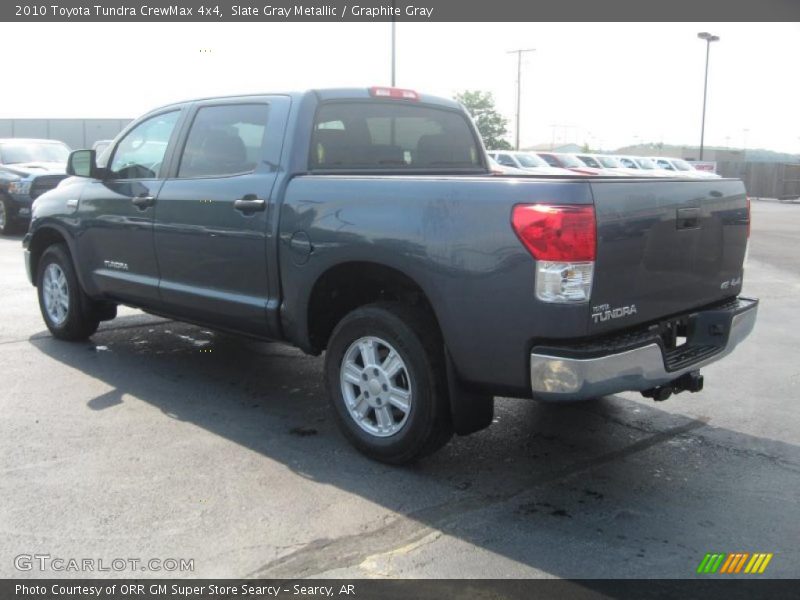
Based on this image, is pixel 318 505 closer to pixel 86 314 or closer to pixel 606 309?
pixel 606 309

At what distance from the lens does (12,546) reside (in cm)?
327

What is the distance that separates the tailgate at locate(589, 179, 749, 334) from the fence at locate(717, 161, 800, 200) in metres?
44.2

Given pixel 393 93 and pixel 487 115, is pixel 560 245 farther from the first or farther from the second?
pixel 487 115

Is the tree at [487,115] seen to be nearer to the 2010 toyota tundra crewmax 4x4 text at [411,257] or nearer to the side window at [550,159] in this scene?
the side window at [550,159]

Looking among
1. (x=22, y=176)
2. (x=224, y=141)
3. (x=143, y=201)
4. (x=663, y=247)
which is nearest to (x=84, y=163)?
(x=143, y=201)

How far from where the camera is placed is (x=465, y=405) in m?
3.85

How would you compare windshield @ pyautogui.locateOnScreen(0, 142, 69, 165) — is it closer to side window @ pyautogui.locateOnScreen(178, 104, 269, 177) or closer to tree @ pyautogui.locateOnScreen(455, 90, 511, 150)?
side window @ pyautogui.locateOnScreen(178, 104, 269, 177)

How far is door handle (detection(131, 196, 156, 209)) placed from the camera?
549 cm

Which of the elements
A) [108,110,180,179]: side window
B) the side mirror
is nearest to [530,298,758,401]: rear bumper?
[108,110,180,179]: side window

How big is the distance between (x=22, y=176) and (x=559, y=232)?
13882mm

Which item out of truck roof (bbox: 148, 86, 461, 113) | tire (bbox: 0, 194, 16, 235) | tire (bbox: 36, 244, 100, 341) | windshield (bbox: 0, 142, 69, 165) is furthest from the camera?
windshield (bbox: 0, 142, 69, 165)

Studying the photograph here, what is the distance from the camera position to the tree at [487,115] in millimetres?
69062

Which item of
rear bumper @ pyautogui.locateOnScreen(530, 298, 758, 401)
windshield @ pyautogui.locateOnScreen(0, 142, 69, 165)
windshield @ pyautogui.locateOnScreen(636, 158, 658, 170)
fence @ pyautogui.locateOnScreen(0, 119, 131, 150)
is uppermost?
fence @ pyautogui.locateOnScreen(0, 119, 131, 150)

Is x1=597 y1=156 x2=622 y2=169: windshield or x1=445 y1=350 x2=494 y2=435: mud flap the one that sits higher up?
x1=597 y1=156 x2=622 y2=169: windshield
